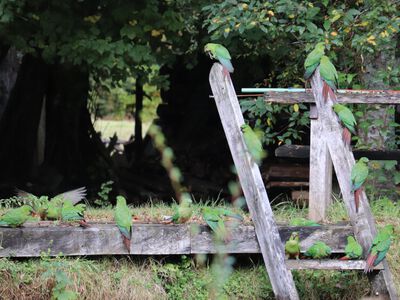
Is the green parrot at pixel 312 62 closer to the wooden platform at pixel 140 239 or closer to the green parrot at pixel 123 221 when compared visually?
the wooden platform at pixel 140 239

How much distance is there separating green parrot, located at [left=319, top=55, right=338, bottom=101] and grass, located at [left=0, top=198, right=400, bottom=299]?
1.21 meters

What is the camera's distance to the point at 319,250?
533 centimetres

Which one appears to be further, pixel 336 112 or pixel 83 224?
pixel 83 224

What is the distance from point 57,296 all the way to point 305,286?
1997mm

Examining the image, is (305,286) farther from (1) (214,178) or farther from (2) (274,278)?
(1) (214,178)

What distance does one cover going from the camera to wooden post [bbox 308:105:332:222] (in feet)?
20.1

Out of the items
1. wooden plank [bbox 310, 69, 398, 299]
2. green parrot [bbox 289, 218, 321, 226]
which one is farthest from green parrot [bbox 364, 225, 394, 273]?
green parrot [bbox 289, 218, 321, 226]

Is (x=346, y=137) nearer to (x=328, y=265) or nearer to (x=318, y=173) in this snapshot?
(x=318, y=173)

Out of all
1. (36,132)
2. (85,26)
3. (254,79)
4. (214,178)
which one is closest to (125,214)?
(85,26)

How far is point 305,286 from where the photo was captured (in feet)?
19.3

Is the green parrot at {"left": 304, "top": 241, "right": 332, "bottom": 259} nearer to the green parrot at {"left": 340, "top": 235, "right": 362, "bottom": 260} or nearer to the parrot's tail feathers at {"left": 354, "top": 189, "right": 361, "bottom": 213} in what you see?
the green parrot at {"left": 340, "top": 235, "right": 362, "bottom": 260}

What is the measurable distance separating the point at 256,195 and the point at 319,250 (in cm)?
62

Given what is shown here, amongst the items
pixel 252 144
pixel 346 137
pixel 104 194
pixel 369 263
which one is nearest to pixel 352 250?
pixel 369 263

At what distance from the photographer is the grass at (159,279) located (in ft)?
18.0
